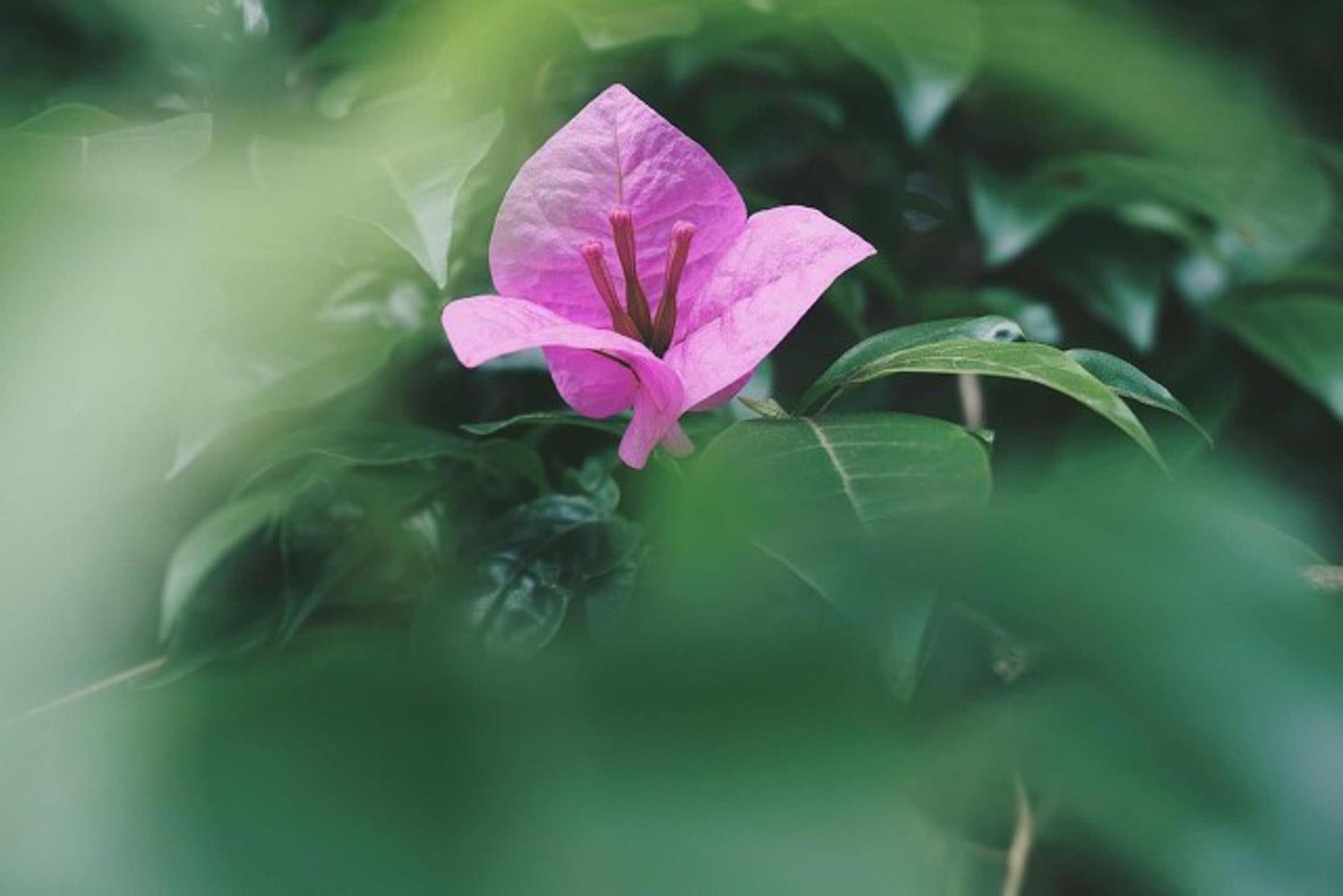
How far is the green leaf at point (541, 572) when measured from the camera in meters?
0.33

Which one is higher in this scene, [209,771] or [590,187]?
[590,187]

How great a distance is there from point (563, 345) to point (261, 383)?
21cm

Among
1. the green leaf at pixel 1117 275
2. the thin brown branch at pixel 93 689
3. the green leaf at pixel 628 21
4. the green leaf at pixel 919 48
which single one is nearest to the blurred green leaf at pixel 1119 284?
the green leaf at pixel 1117 275

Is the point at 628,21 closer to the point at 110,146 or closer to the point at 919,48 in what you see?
the point at 919,48

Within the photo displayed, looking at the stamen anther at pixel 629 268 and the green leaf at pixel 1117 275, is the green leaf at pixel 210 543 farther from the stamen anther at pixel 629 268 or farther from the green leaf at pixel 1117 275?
the green leaf at pixel 1117 275

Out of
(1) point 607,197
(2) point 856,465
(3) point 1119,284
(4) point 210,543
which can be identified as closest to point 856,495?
(2) point 856,465

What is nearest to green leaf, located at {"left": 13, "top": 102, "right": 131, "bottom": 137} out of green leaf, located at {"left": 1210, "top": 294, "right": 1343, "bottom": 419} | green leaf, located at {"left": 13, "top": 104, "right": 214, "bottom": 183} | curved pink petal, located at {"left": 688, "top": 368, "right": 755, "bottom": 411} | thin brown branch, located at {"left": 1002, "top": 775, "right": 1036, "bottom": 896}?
green leaf, located at {"left": 13, "top": 104, "right": 214, "bottom": 183}

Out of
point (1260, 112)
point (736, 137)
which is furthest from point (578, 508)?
point (1260, 112)

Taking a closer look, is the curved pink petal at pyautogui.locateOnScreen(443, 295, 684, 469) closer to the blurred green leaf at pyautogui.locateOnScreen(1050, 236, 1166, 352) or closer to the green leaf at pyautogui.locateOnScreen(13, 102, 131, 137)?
the green leaf at pyautogui.locateOnScreen(13, 102, 131, 137)

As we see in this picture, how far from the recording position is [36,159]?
363 millimetres

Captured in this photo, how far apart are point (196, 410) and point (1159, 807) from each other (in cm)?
32

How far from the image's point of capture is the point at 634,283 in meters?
0.31

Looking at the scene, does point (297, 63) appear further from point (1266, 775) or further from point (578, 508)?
point (1266, 775)

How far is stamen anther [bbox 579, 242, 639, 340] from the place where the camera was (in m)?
0.30
